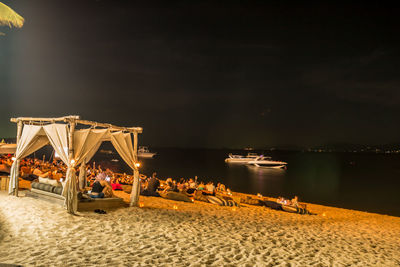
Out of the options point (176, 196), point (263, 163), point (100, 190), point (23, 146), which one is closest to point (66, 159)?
point (100, 190)

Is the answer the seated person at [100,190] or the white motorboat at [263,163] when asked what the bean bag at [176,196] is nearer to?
the seated person at [100,190]

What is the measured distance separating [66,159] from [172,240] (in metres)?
4.61

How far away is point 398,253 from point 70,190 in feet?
30.3

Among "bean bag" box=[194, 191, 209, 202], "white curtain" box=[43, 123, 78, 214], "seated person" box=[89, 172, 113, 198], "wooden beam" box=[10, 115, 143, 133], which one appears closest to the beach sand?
"white curtain" box=[43, 123, 78, 214]

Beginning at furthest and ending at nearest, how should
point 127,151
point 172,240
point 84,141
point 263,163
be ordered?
1. point 263,163
2. point 127,151
3. point 84,141
4. point 172,240

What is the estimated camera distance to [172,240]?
21.7ft

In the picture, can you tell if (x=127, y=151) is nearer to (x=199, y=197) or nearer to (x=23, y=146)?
(x=23, y=146)

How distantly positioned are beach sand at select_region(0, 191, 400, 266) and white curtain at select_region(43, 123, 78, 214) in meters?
0.41

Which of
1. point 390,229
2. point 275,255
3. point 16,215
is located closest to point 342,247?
point 275,255

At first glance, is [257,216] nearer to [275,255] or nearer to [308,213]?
[308,213]

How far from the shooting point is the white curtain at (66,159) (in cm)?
849

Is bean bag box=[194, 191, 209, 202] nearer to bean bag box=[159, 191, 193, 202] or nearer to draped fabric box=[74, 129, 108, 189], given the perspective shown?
bean bag box=[159, 191, 193, 202]

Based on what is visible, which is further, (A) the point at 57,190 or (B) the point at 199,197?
(B) the point at 199,197

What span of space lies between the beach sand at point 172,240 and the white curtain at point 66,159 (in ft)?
1.33
